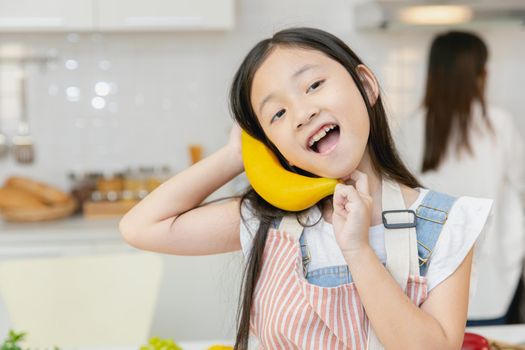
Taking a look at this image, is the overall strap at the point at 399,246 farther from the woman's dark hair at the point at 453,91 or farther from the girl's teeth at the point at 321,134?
the woman's dark hair at the point at 453,91

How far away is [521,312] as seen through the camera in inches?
119

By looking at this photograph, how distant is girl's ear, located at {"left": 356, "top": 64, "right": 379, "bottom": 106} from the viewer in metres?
0.98

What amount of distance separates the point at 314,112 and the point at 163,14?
2.02m

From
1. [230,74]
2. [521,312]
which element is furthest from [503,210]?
[230,74]

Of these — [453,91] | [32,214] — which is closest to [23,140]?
[32,214]

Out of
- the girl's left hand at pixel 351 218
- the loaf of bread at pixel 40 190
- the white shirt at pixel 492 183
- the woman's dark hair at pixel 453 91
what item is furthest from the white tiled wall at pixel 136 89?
the girl's left hand at pixel 351 218

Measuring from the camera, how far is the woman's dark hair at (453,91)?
2596mm

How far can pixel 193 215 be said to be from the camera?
43.6 inches

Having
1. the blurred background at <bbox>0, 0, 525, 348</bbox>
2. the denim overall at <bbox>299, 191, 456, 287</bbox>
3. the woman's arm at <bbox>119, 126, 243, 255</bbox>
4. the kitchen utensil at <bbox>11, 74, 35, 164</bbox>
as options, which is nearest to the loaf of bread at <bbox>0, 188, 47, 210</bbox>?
the blurred background at <bbox>0, 0, 525, 348</bbox>

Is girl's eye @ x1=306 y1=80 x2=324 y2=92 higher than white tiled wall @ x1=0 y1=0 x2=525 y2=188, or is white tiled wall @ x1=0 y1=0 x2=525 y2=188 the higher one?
girl's eye @ x1=306 y1=80 x2=324 y2=92

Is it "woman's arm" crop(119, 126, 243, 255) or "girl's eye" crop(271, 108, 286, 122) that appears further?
"woman's arm" crop(119, 126, 243, 255)

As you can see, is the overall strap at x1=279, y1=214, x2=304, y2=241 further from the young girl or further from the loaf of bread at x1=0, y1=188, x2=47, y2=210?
the loaf of bread at x1=0, y1=188, x2=47, y2=210

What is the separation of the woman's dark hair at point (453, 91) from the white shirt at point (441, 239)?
5.40ft

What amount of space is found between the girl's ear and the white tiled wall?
2165mm
